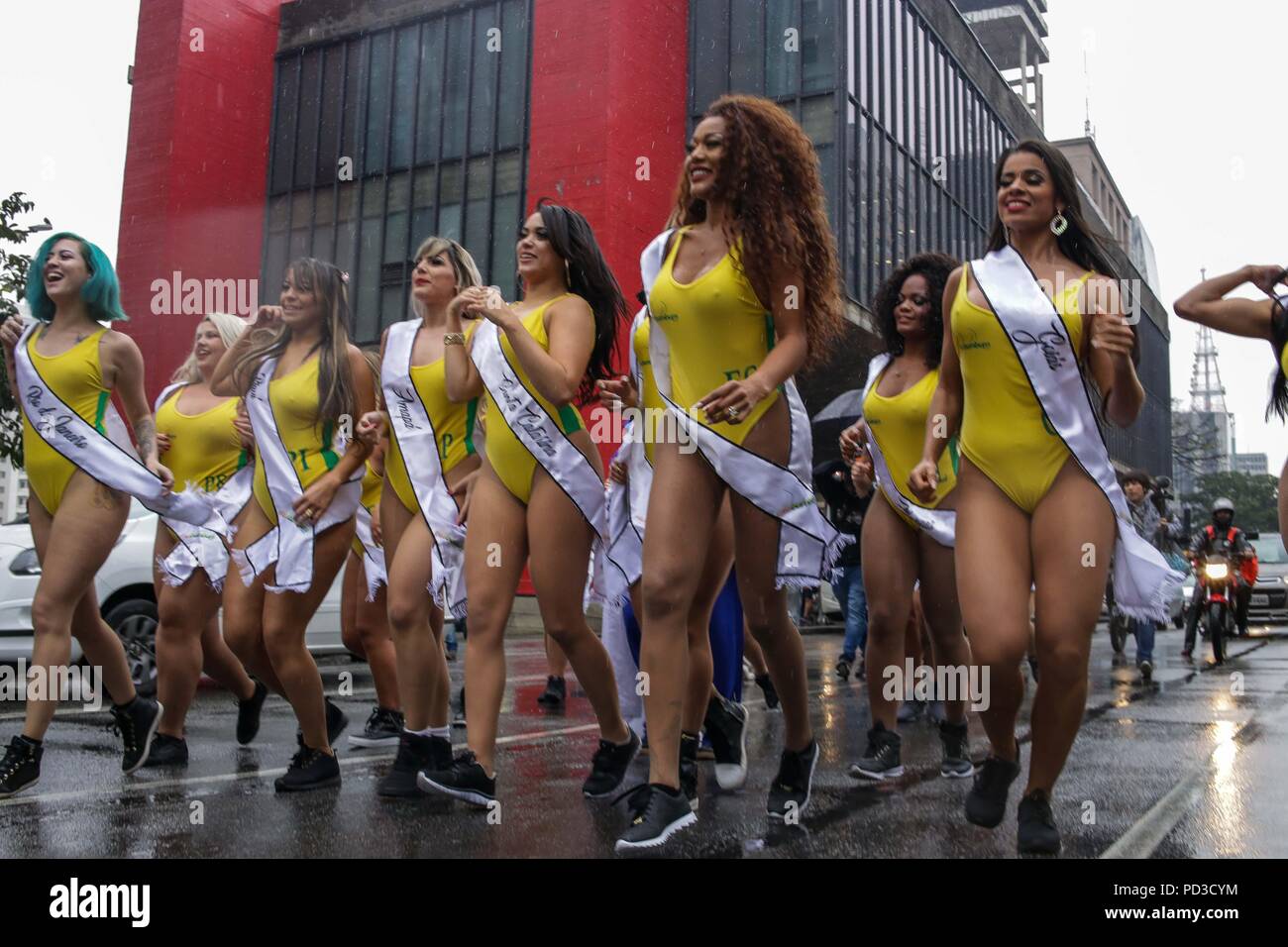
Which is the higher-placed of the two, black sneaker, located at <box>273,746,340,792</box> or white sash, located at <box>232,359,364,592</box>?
white sash, located at <box>232,359,364,592</box>

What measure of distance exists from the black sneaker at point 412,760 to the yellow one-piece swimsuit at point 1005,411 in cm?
198

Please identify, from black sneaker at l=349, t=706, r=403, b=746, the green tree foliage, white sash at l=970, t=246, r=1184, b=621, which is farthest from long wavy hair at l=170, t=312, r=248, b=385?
the green tree foliage

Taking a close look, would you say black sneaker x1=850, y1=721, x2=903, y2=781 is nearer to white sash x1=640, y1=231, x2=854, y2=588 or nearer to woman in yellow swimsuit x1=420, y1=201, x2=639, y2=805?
woman in yellow swimsuit x1=420, y1=201, x2=639, y2=805

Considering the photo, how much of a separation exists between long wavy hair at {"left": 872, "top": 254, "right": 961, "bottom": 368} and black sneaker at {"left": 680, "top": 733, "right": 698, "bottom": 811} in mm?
1931

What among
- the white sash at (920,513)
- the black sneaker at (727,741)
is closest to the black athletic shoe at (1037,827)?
the black sneaker at (727,741)

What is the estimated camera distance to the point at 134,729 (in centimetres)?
495

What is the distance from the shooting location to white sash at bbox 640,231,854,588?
12.0 feet

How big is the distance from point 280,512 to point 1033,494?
2.70 metres

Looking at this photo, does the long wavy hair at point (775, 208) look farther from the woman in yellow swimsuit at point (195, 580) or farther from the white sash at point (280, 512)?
the woman in yellow swimsuit at point (195, 580)

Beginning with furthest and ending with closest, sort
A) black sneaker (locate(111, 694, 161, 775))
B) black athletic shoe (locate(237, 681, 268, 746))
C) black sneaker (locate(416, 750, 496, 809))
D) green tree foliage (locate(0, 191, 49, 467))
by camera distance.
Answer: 1. green tree foliage (locate(0, 191, 49, 467))
2. black athletic shoe (locate(237, 681, 268, 746))
3. black sneaker (locate(111, 694, 161, 775))
4. black sneaker (locate(416, 750, 496, 809))

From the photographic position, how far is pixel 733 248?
148 inches

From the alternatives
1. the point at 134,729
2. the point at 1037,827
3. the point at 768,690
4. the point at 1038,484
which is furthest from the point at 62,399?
the point at 768,690
